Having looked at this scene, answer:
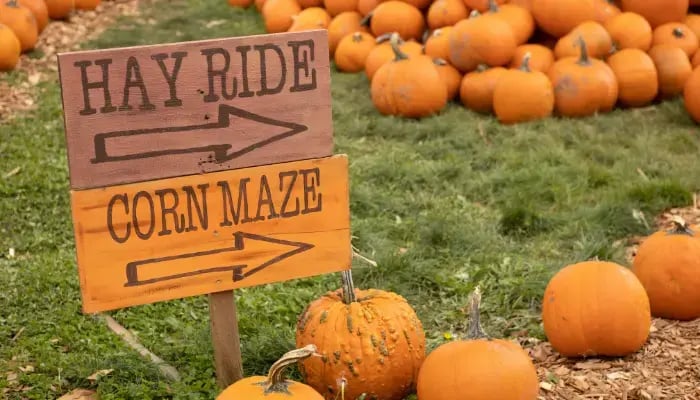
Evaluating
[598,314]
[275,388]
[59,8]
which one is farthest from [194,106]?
[59,8]

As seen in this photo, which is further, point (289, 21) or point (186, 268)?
point (289, 21)

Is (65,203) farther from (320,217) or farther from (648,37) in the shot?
(648,37)

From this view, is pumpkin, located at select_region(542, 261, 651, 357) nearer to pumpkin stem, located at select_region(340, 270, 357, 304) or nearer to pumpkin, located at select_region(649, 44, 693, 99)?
pumpkin stem, located at select_region(340, 270, 357, 304)

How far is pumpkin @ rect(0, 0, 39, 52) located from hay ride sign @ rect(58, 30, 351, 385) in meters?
6.21

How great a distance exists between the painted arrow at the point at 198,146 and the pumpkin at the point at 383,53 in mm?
4692

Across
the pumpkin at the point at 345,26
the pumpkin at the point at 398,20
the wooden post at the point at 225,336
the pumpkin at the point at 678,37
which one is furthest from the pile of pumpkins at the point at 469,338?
the pumpkin at the point at 345,26

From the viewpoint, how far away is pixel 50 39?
9.11 metres

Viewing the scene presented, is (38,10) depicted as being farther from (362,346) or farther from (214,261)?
(362,346)

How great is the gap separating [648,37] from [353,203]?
337 cm

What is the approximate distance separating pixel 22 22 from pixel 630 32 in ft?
17.7

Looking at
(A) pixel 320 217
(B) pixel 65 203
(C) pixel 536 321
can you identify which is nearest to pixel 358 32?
(B) pixel 65 203

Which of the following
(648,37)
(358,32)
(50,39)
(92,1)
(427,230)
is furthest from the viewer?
(92,1)

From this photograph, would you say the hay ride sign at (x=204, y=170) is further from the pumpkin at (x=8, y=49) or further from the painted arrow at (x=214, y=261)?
the pumpkin at (x=8, y=49)

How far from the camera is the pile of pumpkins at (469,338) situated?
9.53 ft
